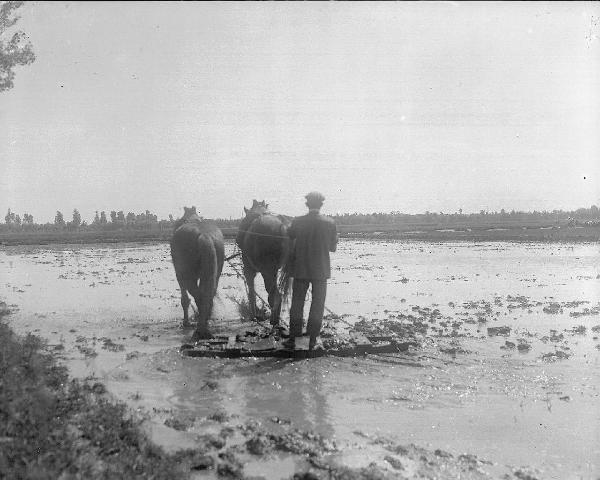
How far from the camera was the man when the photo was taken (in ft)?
31.2

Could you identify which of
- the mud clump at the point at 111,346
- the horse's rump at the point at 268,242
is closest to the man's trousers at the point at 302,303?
the horse's rump at the point at 268,242

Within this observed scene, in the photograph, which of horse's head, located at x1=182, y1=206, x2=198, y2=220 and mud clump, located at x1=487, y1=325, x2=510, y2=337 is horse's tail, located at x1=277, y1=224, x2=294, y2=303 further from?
mud clump, located at x1=487, y1=325, x2=510, y2=337

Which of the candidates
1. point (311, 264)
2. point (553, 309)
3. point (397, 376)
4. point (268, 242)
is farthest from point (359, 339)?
point (553, 309)

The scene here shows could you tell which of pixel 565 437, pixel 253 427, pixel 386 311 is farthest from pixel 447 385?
pixel 386 311

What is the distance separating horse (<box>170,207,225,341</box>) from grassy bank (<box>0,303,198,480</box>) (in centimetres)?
384

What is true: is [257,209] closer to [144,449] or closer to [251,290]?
[251,290]

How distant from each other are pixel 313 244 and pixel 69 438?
5.53m

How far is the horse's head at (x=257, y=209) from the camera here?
42.5ft

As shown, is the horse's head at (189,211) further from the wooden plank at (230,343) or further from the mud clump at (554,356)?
the mud clump at (554,356)

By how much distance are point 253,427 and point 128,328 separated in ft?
22.0

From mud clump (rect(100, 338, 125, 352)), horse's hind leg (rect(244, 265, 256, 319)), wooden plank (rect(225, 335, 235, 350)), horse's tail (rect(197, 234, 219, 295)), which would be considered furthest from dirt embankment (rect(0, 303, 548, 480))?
horse's hind leg (rect(244, 265, 256, 319))

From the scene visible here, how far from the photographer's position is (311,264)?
9516 mm

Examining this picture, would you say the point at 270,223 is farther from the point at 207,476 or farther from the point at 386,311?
the point at 207,476

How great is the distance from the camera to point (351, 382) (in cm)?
778
